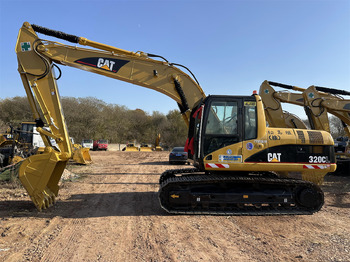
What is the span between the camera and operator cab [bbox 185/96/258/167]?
563cm

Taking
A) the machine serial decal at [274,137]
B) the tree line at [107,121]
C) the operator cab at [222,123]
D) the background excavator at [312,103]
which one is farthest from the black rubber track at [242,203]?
the tree line at [107,121]

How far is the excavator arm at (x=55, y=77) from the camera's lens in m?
6.06

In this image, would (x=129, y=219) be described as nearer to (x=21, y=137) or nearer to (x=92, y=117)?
(x=21, y=137)

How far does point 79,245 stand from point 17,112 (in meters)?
46.7

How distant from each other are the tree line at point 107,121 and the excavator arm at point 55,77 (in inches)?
1425

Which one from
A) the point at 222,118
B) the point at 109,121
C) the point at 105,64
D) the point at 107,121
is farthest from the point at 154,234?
the point at 109,121

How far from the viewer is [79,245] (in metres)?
4.02

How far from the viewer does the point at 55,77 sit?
21.1ft

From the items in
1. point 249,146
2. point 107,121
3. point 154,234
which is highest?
point 107,121

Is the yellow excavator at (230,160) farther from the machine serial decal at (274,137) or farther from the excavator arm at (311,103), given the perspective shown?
the excavator arm at (311,103)

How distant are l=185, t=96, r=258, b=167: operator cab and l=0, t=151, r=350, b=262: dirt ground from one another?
5.36ft

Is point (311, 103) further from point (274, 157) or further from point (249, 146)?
point (249, 146)

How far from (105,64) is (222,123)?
11.3 ft

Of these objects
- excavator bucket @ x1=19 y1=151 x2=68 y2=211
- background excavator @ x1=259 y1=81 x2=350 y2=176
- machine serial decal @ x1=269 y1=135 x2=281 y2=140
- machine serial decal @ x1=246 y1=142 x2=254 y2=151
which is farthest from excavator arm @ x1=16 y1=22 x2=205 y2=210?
background excavator @ x1=259 y1=81 x2=350 y2=176
